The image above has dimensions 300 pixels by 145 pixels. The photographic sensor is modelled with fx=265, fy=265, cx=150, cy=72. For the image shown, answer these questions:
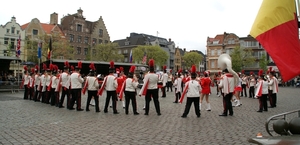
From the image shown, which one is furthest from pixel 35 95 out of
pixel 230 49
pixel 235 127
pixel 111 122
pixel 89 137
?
pixel 230 49

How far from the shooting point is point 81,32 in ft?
234

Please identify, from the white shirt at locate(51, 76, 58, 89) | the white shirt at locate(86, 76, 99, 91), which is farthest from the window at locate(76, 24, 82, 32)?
the white shirt at locate(86, 76, 99, 91)

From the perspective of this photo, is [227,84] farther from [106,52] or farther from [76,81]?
[106,52]

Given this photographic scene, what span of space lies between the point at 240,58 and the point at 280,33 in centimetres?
6597

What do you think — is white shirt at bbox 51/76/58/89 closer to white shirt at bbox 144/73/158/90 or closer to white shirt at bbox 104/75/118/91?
white shirt at bbox 104/75/118/91

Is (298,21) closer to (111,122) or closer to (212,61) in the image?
(111,122)

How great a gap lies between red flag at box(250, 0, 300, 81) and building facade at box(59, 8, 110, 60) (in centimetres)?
6350

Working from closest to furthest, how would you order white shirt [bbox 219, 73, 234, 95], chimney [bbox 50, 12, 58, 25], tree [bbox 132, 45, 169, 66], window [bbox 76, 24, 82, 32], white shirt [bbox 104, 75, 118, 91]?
1. white shirt [bbox 219, 73, 234, 95]
2. white shirt [bbox 104, 75, 118, 91]
3. tree [bbox 132, 45, 169, 66]
4. window [bbox 76, 24, 82, 32]
5. chimney [bbox 50, 12, 58, 25]

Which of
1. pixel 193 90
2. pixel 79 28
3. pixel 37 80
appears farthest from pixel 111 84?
pixel 79 28

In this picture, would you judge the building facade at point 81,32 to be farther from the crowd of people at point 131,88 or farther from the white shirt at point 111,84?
the white shirt at point 111,84

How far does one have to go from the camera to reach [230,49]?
259 feet

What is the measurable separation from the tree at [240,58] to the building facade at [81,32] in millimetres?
36207

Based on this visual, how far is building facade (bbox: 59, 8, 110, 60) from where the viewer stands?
2712 inches

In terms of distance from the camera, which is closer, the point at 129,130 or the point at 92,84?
the point at 129,130
